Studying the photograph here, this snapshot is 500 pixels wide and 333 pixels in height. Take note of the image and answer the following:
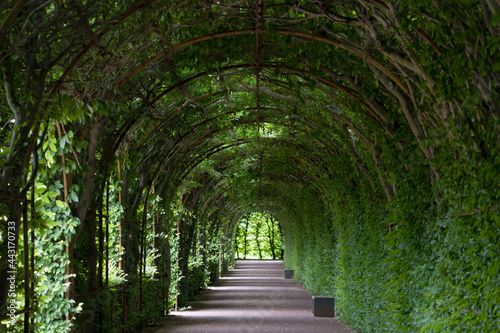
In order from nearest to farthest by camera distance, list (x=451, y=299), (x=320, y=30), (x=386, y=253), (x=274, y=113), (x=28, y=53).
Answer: (x=28, y=53) < (x=451, y=299) < (x=320, y=30) < (x=386, y=253) < (x=274, y=113)

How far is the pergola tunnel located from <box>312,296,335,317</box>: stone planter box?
4.62ft

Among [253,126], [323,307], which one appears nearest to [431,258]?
[253,126]

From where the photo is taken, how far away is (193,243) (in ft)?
58.9

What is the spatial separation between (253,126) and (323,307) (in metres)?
4.26

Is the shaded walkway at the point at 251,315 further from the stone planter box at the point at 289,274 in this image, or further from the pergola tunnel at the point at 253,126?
the stone planter box at the point at 289,274

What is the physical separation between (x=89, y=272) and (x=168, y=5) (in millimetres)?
3105

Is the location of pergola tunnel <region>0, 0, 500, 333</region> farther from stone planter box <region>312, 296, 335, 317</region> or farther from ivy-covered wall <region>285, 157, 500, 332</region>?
stone planter box <region>312, 296, 335, 317</region>

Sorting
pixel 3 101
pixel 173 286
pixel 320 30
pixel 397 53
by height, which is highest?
pixel 320 30

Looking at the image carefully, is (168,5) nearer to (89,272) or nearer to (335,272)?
(89,272)

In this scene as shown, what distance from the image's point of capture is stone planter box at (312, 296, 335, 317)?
12.7m

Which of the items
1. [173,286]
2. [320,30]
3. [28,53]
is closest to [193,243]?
[173,286]

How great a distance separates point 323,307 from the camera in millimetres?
12719

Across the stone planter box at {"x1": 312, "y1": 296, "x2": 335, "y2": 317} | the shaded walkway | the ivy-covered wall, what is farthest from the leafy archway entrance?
the ivy-covered wall

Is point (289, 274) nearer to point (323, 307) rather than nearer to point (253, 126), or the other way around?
point (323, 307)
